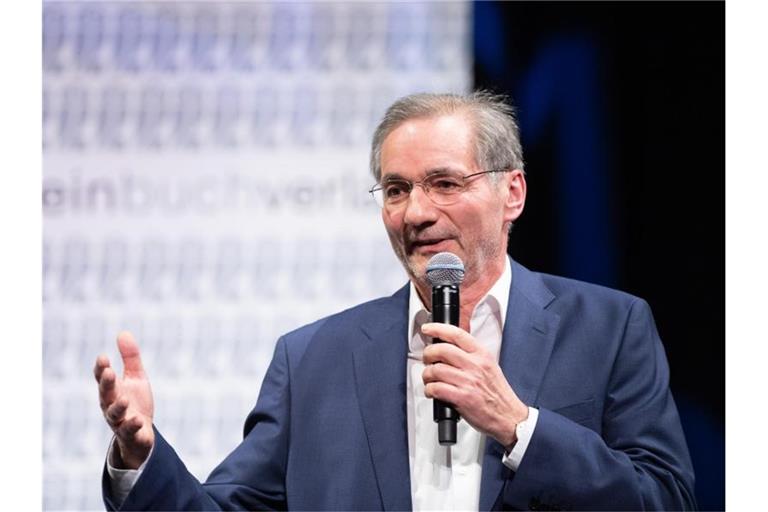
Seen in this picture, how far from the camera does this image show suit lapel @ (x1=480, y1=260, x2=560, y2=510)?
7.42 feet

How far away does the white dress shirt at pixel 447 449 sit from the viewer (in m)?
2.35

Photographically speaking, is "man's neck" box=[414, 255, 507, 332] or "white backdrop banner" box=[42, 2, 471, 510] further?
"white backdrop banner" box=[42, 2, 471, 510]

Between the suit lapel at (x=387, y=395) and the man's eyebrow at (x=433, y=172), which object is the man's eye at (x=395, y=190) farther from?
the suit lapel at (x=387, y=395)

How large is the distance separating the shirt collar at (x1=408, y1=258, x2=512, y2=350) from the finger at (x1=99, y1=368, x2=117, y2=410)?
795mm

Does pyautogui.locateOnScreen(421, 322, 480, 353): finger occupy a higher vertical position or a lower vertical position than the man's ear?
lower

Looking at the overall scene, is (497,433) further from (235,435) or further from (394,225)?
(235,435)

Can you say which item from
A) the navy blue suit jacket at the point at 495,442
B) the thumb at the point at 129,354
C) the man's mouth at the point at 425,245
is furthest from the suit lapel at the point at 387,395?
the thumb at the point at 129,354

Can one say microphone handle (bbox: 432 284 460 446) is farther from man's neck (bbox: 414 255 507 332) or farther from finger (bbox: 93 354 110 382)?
finger (bbox: 93 354 110 382)

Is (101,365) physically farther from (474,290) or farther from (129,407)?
(474,290)

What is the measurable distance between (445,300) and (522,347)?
0.38m

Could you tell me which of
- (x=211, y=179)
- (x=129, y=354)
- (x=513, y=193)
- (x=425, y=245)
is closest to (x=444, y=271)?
(x=425, y=245)

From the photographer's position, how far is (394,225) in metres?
2.48

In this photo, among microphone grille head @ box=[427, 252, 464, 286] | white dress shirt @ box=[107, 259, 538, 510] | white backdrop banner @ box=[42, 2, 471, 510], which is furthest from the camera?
white backdrop banner @ box=[42, 2, 471, 510]

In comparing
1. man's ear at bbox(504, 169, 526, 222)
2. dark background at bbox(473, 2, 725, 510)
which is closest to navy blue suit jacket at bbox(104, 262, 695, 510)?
man's ear at bbox(504, 169, 526, 222)
